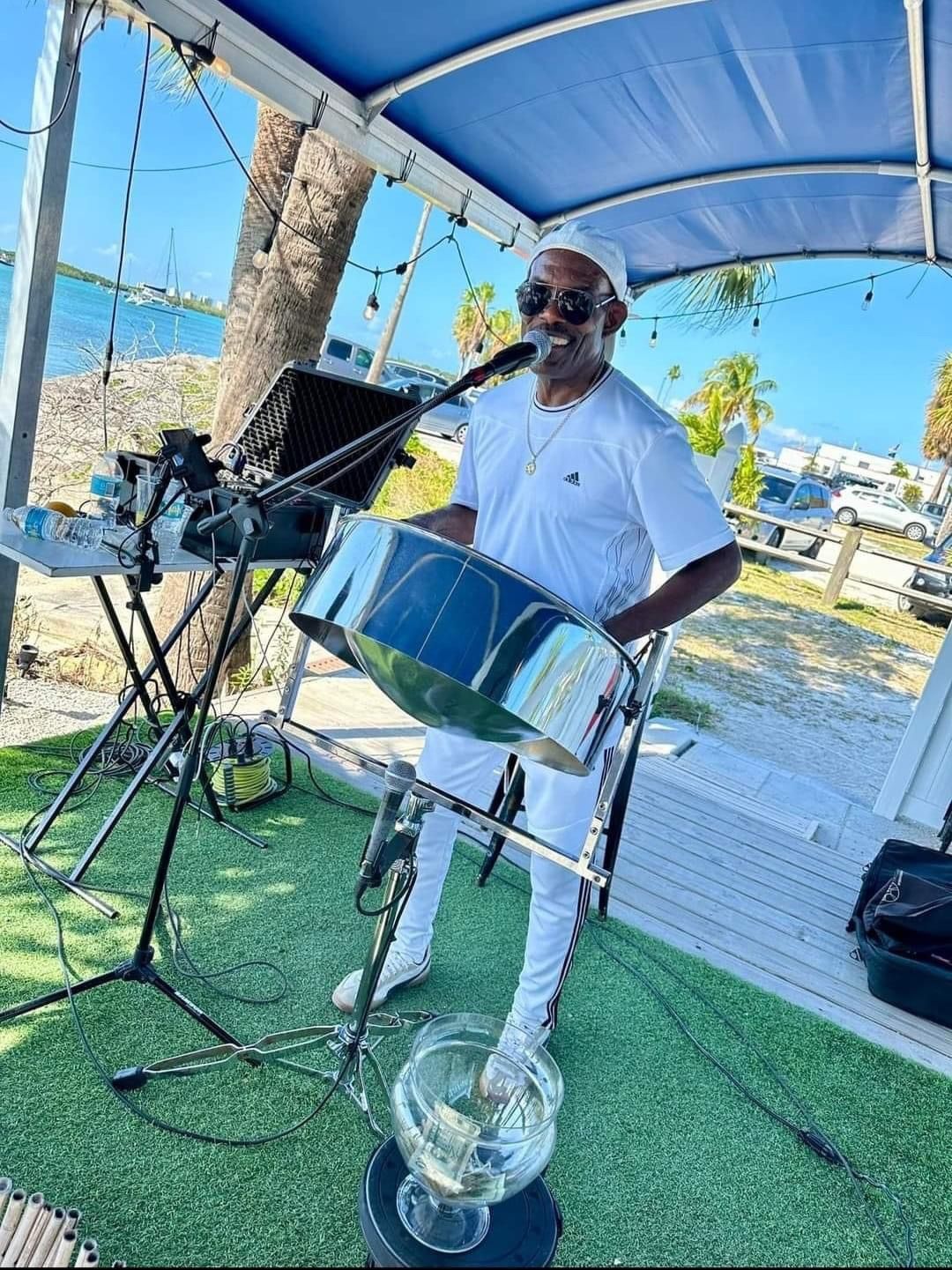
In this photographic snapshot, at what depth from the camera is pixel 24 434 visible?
2.16 metres

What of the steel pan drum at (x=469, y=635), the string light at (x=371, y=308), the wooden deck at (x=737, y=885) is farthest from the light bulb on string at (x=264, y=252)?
the steel pan drum at (x=469, y=635)

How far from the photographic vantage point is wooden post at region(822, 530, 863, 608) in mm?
8703

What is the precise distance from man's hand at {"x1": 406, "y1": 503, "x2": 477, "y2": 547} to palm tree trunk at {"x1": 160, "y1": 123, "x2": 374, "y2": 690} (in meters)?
1.59

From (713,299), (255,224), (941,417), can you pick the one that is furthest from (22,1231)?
(941,417)

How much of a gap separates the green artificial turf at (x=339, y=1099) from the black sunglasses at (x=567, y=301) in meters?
1.31

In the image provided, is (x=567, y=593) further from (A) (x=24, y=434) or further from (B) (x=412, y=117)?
(B) (x=412, y=117)

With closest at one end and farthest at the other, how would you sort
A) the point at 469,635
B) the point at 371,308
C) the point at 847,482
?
the point at 469,635
the point at 371,308
the point at 847,482

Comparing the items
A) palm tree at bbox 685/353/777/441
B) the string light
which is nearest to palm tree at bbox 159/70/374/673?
the string light

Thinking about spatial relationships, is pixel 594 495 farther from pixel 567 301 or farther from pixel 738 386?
pixel 738 386

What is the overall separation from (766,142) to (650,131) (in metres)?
0.36

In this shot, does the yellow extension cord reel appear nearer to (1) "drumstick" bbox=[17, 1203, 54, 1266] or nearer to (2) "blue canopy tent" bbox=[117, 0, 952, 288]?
(1) "drumstick" bbox=[17, 1203, 54, 1266]

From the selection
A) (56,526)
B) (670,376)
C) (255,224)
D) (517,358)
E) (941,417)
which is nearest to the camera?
(517,358)

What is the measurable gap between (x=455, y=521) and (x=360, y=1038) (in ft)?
2.88

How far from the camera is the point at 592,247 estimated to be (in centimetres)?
134
